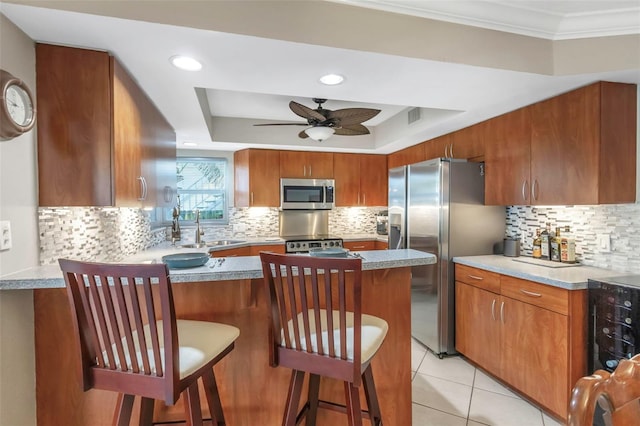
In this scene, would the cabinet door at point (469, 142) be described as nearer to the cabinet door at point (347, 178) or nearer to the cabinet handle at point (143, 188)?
the cabinet door at point (347, 178)

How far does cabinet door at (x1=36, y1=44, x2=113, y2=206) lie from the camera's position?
156 cm

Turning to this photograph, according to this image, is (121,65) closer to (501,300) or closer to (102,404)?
(102,404)

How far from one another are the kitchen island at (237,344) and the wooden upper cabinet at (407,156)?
2.34m

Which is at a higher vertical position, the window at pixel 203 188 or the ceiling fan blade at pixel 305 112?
the ceiling fan blade at pixel 305 112

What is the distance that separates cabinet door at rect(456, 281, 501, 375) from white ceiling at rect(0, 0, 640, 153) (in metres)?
1.55

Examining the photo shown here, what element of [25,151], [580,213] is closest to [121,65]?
[25,151]

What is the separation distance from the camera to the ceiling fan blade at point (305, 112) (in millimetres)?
2355

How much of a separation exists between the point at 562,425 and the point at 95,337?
8.67ft

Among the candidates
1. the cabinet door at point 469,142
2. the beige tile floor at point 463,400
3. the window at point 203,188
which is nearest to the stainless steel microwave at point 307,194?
the window at point 203,188

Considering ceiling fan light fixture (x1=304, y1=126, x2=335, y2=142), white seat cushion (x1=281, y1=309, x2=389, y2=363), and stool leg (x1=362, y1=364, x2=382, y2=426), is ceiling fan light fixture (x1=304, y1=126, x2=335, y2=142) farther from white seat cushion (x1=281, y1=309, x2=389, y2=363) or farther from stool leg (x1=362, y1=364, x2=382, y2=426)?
stool leg (x1=362, y1=364, x2=382, y2=426)

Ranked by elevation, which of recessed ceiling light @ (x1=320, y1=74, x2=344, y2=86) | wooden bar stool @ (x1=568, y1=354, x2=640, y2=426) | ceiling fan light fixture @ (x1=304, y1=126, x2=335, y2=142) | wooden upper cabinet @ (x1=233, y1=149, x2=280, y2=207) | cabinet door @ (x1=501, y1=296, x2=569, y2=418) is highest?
recessed ceiling light @ (x1=320, y1=74, x2=344, y2=86)

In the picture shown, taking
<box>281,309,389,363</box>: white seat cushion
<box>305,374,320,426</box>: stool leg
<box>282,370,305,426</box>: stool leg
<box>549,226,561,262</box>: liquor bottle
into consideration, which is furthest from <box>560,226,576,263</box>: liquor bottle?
<box>282,370,305,426</box>: stool leg

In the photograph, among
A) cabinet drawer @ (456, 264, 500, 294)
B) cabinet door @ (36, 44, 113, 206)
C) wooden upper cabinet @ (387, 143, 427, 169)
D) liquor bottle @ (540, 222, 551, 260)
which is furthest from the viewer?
wooden upper cabinet @ (387, 143, 427, 169)

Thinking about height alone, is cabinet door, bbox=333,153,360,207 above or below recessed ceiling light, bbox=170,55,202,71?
below
